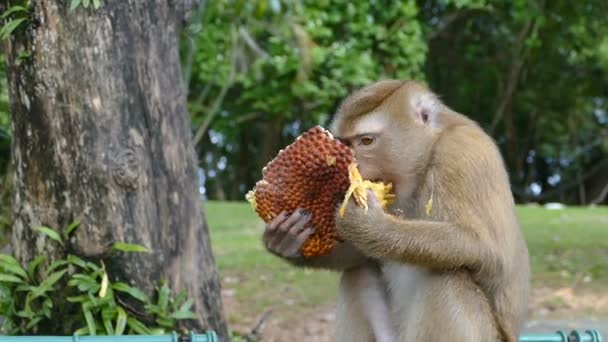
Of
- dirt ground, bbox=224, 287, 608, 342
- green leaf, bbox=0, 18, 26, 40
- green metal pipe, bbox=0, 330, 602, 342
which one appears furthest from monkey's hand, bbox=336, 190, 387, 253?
dirt ground, bbox=224, 287, 608, 342

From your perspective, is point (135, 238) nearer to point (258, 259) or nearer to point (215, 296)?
point (215, 296)

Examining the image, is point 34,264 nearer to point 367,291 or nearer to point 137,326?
point 137,326

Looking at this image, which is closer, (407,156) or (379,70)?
(407,156)

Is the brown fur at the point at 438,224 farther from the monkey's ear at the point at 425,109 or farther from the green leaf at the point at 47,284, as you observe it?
the green leaf at the point at 47,284

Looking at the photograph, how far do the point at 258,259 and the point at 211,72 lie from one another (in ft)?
25.9

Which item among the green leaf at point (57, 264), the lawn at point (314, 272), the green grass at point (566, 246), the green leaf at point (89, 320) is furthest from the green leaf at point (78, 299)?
the green grass at point (566, 246)

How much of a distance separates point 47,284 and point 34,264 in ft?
0.41

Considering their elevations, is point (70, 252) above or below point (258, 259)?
above

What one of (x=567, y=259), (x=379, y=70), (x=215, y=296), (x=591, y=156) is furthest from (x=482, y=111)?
(x=215, y=296)

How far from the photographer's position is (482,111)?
23.6 meters

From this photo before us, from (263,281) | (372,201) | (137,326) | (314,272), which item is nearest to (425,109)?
(372,201)

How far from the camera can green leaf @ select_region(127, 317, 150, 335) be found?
4.82m

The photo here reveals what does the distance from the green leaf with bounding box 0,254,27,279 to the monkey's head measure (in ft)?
5.50

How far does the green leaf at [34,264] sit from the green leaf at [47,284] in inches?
3.4
